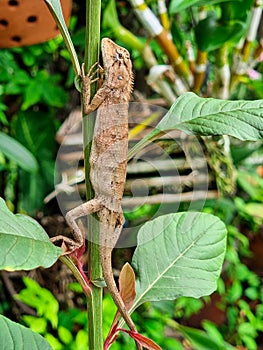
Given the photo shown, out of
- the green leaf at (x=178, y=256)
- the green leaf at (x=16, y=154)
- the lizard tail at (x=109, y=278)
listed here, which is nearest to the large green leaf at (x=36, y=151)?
the green leaf at (x=16, y=154)

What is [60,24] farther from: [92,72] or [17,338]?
[17,338]

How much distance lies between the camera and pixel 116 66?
0.50 m

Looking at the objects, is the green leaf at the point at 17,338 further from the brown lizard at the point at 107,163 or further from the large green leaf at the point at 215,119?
the large green leaf at the point at 215,119

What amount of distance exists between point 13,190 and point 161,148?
1.87ft

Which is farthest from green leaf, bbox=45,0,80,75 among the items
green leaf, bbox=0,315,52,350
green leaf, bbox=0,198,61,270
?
green leaf, bbox=0,315,52,350

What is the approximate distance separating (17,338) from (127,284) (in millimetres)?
110

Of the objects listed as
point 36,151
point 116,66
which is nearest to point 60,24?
point 116,66

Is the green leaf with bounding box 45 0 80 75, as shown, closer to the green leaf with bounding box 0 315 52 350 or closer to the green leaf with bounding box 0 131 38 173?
the green leaf with bounding box 0 315 52 350

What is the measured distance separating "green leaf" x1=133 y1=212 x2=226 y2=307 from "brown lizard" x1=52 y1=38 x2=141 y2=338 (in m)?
0.11

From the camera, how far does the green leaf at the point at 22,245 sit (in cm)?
39

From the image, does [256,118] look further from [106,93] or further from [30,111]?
[30,111]

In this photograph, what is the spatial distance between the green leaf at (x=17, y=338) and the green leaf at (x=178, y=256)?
12 cm

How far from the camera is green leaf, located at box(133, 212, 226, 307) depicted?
0.60m

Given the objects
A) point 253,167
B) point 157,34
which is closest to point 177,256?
point 157,34
